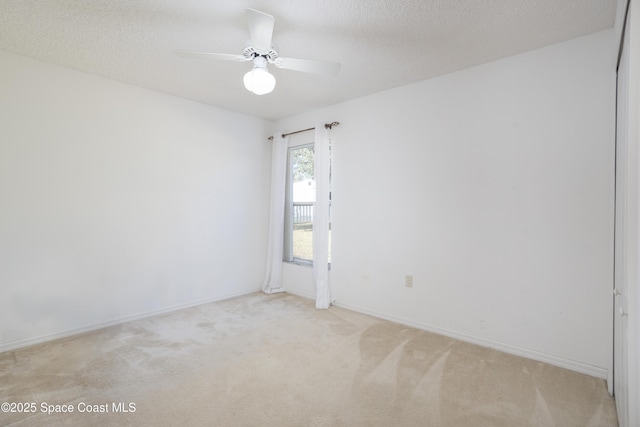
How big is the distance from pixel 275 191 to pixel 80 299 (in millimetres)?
2499

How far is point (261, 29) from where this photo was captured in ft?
6.54

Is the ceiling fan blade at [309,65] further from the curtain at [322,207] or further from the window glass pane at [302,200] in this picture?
the window glass pane at [302,200]

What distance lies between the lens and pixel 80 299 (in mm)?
3000

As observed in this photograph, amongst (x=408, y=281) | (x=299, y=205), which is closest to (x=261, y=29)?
(x=408, y=281)

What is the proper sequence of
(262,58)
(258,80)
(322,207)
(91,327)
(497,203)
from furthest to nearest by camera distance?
(322,207) < (91,327) < (497,203) < (262,58) < (258,80)

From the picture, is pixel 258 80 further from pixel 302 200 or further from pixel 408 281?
pixel 302 200

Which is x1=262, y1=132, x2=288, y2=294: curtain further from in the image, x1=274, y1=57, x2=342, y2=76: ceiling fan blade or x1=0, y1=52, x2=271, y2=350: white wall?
x1=274, y1=57, x2=342, y2=76: ceiling fan blade

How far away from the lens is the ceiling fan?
77.9 inches

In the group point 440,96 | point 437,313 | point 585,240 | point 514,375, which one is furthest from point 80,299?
point 585,240

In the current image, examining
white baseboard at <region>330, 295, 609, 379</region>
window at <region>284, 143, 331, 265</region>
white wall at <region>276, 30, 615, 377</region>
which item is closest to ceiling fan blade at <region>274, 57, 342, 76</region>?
white wall at <region>276, 30, 615, 377</region>

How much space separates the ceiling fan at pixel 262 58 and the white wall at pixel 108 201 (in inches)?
67.3

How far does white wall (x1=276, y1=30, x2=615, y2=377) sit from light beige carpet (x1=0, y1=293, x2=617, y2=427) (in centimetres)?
→ 30

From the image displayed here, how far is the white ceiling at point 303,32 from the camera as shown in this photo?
200 centimetres

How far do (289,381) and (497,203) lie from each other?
2219mm
